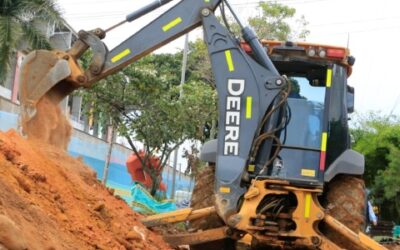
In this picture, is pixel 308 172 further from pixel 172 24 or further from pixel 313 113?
pixel 172 24

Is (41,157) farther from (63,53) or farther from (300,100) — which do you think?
(300,100)

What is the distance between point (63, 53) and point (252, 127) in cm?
255

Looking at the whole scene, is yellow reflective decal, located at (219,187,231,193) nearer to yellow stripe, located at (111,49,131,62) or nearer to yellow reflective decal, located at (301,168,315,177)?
yellow reflective decal, located at (301,168,315,177)

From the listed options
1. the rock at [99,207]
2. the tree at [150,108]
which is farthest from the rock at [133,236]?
the tree at [150,108]

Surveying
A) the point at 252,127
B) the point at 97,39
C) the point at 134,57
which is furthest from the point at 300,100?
the point at 97,39

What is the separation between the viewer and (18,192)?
5766mm

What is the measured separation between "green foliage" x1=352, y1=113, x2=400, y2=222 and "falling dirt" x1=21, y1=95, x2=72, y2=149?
72.7 ft

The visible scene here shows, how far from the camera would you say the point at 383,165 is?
31.7 m

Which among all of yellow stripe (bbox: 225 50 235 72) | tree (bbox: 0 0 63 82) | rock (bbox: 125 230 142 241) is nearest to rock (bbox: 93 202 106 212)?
rock (bbox: 125 230 142 241)

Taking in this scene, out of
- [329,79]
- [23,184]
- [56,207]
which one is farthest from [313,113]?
[23,184]

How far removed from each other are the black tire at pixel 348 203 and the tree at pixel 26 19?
14241mm

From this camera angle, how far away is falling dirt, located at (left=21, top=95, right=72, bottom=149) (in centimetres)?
784

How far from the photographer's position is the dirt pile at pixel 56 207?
4.97m

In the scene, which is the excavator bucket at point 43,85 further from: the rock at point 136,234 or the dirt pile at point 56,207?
the rock at point 136,234
